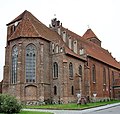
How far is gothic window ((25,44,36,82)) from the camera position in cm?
3472

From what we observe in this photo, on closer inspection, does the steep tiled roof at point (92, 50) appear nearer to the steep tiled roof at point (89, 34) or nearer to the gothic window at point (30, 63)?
the steep tiled roof at point (89, 34)

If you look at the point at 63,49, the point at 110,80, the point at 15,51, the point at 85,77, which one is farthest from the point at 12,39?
the point at 110,80

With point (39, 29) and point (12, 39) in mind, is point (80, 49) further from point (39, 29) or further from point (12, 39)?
point (12, 39)

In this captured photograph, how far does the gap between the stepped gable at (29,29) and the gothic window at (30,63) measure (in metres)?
2.08

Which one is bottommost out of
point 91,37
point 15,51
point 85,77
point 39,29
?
point 85,77

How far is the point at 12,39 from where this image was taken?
119 feet

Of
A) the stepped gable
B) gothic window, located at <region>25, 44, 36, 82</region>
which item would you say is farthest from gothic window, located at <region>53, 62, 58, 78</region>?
the stepped gable

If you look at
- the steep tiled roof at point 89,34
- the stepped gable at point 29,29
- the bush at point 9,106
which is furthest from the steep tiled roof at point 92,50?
the bush at point 9,106

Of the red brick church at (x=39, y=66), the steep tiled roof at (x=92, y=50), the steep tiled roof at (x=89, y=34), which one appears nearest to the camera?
the red brick church at (x=39, y=66)

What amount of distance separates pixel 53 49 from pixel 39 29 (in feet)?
13.8

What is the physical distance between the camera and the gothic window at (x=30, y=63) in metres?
34.7

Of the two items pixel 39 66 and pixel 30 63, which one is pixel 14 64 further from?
pixel 39 66

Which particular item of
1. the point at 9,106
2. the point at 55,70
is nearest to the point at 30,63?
the point at 55,70

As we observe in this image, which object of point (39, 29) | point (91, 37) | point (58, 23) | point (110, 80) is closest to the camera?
point (39, 29)
